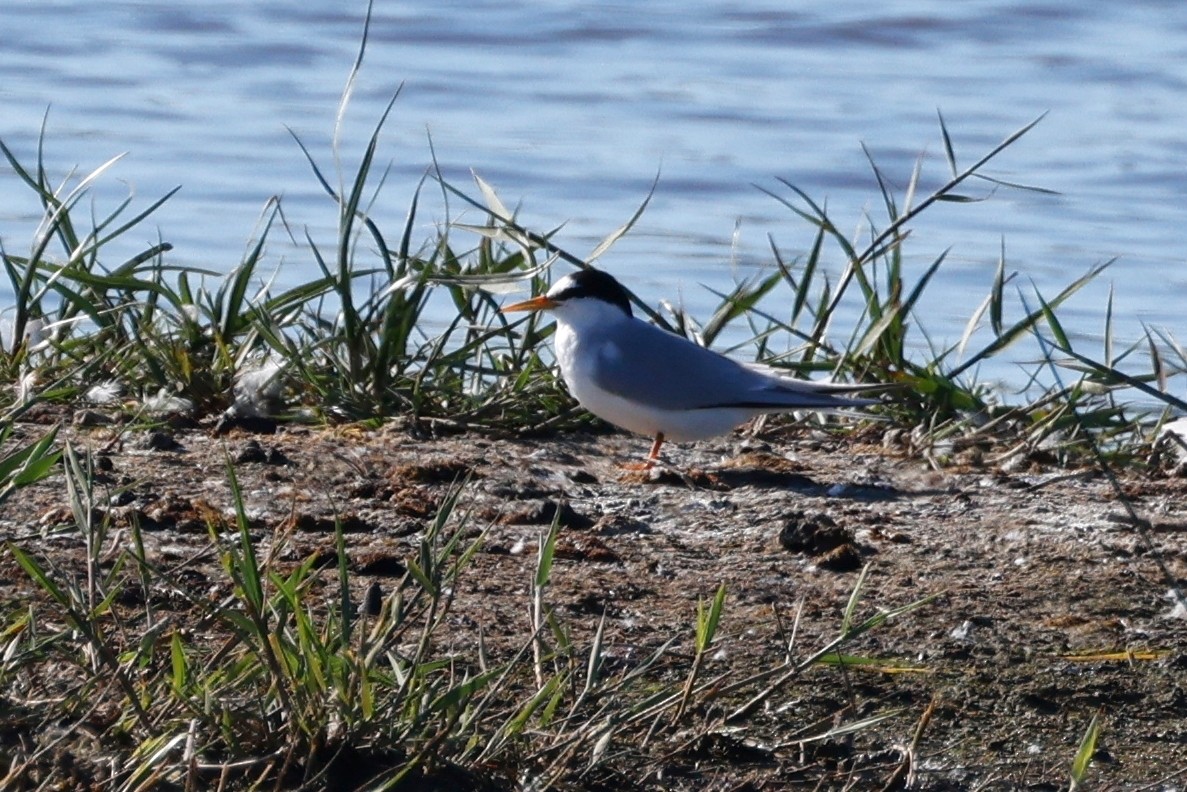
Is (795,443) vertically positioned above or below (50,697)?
below

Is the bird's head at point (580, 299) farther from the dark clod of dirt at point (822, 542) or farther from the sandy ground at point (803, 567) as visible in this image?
the dark clod of dirt at point (822, 542)

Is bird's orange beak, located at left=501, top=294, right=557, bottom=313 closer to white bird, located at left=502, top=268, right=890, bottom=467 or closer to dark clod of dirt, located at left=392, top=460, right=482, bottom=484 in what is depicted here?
white bird, located at left=502, top=268, right=890, bottom=467

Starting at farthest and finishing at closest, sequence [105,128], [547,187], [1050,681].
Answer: [105,128], [547,187], [1050,681]

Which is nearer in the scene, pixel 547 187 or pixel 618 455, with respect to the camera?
pixel 618 455

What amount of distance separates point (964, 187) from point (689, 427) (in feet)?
19.0

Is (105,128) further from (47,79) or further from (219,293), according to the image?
(219,293)

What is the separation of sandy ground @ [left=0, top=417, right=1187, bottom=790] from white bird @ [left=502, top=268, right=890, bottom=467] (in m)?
0.12

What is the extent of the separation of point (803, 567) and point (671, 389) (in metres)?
1.30

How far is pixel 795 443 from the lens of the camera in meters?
5.00

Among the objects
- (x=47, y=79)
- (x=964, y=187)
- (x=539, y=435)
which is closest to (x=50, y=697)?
(x=539, y=435)

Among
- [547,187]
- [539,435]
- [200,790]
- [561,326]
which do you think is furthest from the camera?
[547,187]

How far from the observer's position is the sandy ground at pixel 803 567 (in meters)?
2.87

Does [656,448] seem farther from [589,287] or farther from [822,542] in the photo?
[822,542]

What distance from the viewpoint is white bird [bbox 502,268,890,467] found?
188 inches
